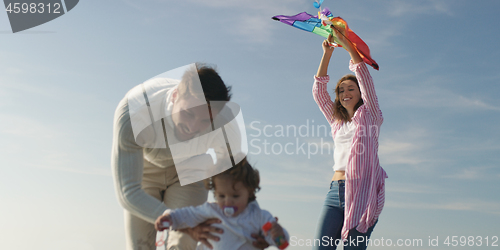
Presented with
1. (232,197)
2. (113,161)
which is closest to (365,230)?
(232,197)

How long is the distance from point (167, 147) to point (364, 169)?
1.76 meters

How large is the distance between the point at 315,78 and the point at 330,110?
15.1 inches

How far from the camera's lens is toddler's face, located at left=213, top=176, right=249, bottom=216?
2715mm

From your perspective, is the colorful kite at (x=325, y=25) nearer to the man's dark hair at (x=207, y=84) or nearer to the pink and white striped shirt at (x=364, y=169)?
the pink and white striped shirt at (x=364, y=169)

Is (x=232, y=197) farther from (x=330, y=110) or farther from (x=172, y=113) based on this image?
(x=330, y=110)

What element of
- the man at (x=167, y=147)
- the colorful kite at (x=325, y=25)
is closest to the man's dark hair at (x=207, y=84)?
the man at (x=167, y=147)

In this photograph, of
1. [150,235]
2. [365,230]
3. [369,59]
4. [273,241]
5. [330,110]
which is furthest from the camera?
[330,110]

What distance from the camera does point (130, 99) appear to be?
300 cm

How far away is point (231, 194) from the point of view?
2.72m

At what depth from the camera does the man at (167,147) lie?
8.98 feet

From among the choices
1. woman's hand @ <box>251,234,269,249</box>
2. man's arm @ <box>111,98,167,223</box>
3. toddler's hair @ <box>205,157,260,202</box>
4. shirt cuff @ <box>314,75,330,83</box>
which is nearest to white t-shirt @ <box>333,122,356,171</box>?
shirt cuff @ <box>314,75,330,83</box>

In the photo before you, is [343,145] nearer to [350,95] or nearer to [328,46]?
[350,95]

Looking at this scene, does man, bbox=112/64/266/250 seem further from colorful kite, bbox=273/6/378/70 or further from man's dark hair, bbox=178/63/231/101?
colorful kite, bbox=273/6/378/70

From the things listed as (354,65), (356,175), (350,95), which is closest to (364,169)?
(356,175)
